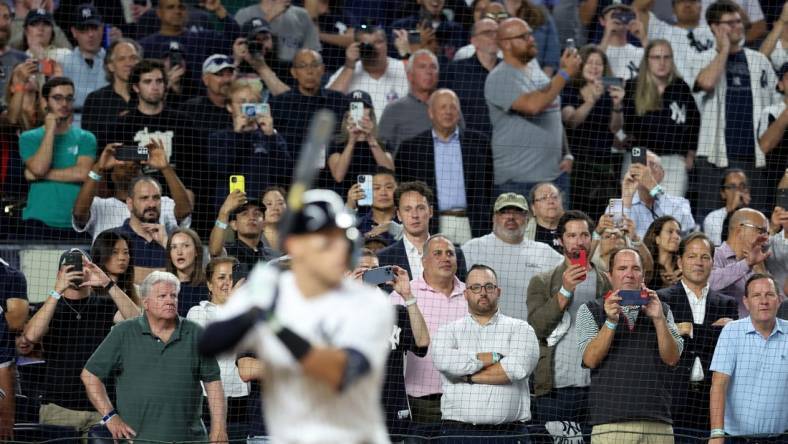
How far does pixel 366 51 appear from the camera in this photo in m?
12.7

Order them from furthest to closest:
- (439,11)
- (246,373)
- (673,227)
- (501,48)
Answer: (439,11), (501,48), (673,227), (246,373)

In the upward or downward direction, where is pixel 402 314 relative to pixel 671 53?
downward

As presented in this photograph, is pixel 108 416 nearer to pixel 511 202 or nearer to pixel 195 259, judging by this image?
pixel 195 259

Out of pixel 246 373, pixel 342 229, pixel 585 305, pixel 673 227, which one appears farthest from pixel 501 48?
pixel 342 229

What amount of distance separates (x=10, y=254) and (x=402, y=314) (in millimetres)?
3173

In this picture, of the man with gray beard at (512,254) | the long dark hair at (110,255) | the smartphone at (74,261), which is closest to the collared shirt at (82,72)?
the long dark hair at (110,255)

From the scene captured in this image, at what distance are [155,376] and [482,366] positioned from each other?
6.83 ft

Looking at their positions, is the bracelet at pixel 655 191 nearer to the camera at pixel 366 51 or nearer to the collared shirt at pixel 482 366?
the collared shirt at pixel 482 366

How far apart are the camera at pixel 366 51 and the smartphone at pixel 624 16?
7.72ft

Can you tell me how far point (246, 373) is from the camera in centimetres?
978

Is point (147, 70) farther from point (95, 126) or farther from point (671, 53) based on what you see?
point (671, 53)

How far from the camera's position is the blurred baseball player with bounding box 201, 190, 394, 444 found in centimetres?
502

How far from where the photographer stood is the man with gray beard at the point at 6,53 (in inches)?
488

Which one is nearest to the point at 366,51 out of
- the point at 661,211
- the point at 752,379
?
the point at 661,211
